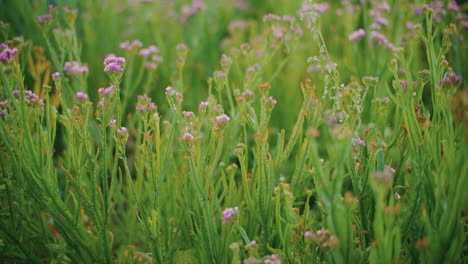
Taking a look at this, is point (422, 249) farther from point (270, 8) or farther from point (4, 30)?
point (270, 8)

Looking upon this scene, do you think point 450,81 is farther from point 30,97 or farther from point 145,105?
point 30,97

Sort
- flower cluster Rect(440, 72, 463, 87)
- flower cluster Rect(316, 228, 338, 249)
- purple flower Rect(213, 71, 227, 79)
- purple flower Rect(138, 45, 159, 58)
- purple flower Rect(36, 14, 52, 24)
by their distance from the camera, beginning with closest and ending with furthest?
flower cluster Rect(316, 228, 338, 249) → flower cluster Rect(440, 72, 463, 87) → purple flower Rect(213, 71, 227, 79) → purple flower Rect(36, 14, 52, 24) → purple flower Rect(138, 45, 159, 58)

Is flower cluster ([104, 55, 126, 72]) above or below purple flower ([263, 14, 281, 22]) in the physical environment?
below

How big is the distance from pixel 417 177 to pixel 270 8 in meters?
2.72

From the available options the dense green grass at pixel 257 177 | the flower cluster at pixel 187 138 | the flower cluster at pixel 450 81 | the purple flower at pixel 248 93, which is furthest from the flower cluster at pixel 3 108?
the flower cluster at pixel 450 81

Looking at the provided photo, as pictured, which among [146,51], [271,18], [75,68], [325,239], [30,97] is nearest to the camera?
[325,239]

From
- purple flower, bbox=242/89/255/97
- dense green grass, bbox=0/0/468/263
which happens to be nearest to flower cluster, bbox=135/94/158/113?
dense green grass, bbox=0/0/468/263

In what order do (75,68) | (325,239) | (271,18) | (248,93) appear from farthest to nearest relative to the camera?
1. (271,18)
2. (75,68)
3. (248,93)
4. (325,239)

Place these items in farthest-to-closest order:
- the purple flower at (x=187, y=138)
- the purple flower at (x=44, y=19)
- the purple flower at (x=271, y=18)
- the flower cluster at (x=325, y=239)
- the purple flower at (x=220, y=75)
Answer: the purple flower at (x=271, y=18), the purple flower at (x=44, y=19), the purple flower at (x=220, y=75), the purple flower at (x=187, y=138), the flower cluster at (x=325, y=239)

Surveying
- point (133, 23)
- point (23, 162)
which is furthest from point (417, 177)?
point (133, 23)

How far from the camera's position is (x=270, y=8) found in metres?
3.65

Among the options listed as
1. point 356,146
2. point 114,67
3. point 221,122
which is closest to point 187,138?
point 221,122

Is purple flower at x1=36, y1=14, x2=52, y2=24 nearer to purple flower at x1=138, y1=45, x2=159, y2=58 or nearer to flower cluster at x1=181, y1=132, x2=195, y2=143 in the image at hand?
purple flower at x1=138, y1=45, x2=159, y2=58

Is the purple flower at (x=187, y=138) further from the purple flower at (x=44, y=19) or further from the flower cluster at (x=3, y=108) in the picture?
the purple flower at (x=44, y=19)
